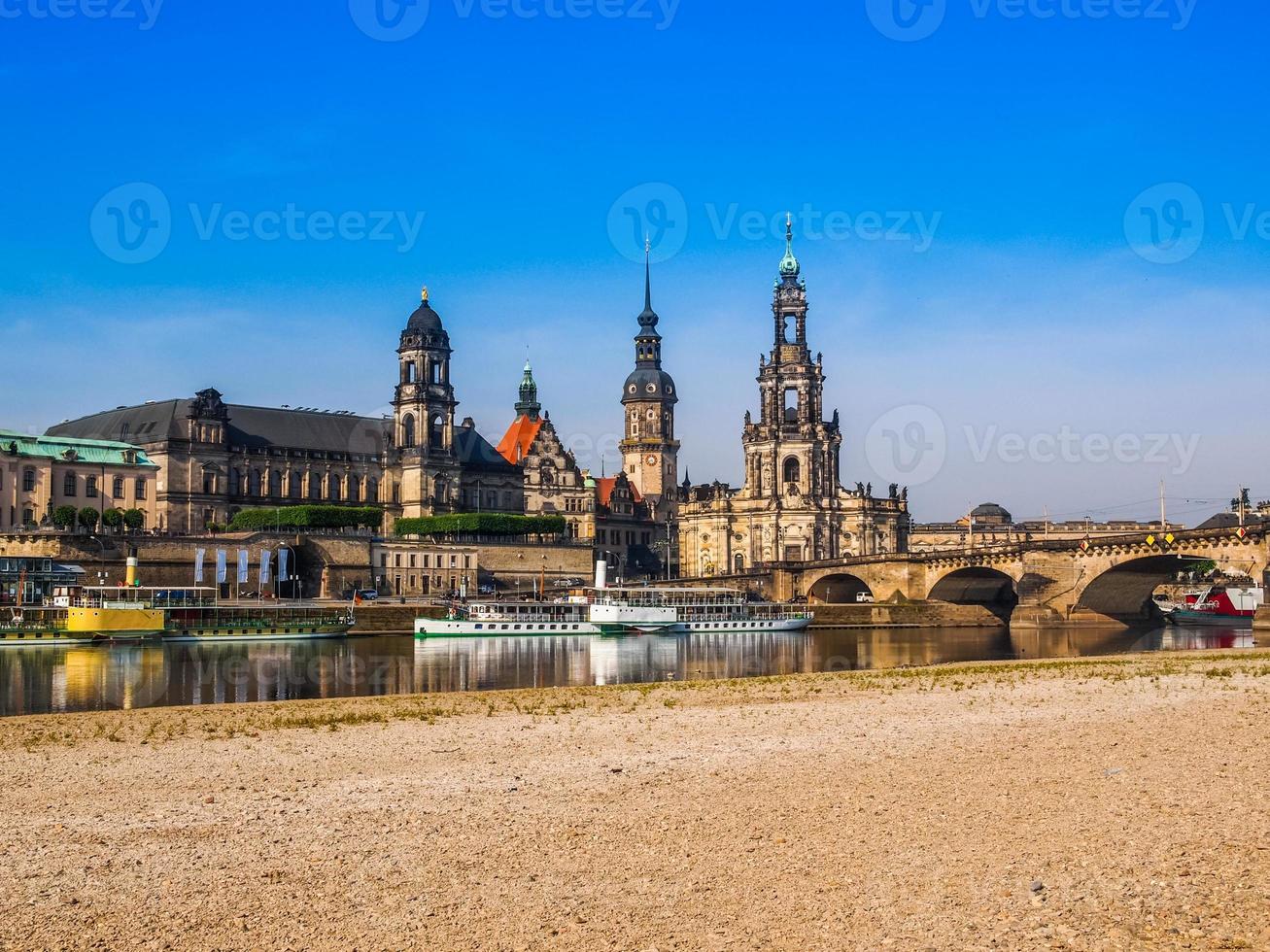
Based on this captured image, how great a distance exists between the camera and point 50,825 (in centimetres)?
1627

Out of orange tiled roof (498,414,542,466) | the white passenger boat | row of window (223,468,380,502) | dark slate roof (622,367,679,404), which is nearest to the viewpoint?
the white passenger boat

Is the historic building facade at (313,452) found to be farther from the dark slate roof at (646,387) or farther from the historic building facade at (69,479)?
the dark slate roof at (646,387)

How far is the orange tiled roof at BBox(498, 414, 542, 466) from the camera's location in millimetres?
130250

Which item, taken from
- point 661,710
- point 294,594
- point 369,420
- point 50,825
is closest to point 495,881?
point 50,825

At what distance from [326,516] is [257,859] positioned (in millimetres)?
86267

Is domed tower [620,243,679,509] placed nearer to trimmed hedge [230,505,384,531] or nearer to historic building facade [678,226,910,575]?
historic building facade [678,226,910,575]

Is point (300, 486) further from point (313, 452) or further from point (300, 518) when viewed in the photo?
point (300, 518)

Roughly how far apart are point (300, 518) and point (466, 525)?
12.8m

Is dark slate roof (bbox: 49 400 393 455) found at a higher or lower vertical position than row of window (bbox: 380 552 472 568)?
higher

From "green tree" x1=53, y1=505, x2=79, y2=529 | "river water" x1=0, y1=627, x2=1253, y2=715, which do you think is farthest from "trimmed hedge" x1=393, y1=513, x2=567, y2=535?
"river water" x1=0, y1=627, x2=1253, y2=715

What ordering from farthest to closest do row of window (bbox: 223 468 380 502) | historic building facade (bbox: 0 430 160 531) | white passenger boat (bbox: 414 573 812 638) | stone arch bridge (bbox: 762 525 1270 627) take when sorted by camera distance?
row of window (bbox: 223 468 380 502) → historic building facade (bbox: 0 430 160 531) → stone arch bridge (bbox: 762 525 1270 627) → white passenger boat (bbox: 414 573 812 638)

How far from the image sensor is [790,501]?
121 m

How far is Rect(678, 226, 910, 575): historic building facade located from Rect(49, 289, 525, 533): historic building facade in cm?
1836

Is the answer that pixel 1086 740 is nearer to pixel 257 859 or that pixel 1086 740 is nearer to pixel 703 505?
pixel 257 859
